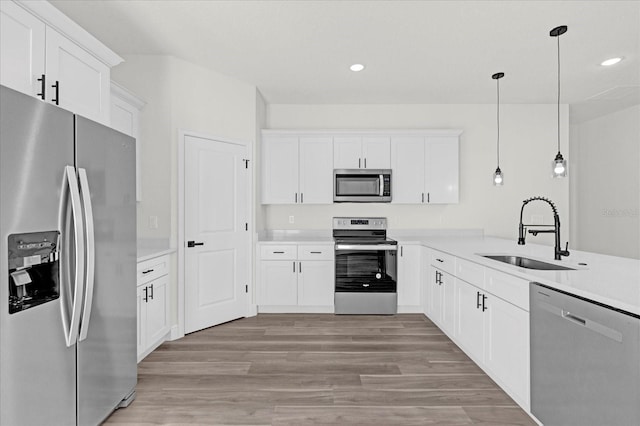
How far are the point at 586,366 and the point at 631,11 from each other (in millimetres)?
2695

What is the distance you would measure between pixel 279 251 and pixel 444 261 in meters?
1.91

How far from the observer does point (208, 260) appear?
377 centimetres

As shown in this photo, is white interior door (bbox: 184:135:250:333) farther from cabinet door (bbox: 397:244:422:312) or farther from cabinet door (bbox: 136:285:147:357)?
cabinet door (bbox: 397:244:422:312)

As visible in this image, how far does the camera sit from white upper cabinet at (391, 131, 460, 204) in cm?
466

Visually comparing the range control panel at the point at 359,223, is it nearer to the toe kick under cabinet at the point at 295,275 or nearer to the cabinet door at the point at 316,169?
the cabinet door at the point at 316,169

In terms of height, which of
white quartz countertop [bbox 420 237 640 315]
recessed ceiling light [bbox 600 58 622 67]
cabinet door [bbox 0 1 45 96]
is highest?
recessed ceiling light [bbox 600 58 622 67]

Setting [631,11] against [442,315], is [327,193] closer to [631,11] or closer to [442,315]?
[442,315]

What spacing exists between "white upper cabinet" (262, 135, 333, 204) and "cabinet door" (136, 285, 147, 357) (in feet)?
6.91

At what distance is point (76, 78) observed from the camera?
2066 mm

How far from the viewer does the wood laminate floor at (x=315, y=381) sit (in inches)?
86.0

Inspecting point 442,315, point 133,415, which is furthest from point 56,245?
point 442,315

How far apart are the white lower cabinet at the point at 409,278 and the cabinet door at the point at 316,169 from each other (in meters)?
1.18

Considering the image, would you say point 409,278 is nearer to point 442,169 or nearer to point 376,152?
point 442,169

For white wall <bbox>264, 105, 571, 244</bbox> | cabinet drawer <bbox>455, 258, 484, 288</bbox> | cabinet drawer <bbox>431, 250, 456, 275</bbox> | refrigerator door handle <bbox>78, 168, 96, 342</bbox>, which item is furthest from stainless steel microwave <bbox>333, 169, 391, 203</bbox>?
refrigerator door handle <bbox>78, 168, 96, 342</bbox>
